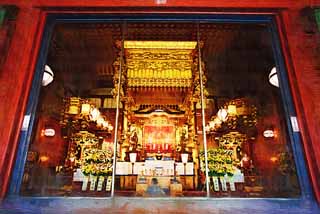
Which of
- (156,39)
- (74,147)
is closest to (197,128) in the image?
(156,39)

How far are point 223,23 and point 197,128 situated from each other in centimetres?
430

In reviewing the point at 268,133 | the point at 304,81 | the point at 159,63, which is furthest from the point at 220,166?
the point at 159,63

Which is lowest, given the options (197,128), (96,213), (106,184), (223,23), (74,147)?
(96,213)

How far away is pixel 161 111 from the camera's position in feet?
32.1

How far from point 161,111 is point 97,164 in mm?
5815

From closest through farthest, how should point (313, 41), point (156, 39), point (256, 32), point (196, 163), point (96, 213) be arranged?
point (96, 213) < point (313, 41) < point (256, 32) < point (156, 39) < point (196, 163)

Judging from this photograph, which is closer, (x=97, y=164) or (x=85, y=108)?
(x=97, y=164)

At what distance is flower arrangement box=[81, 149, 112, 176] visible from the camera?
4.09m

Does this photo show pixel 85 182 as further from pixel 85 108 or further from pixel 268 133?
pixel 268 133

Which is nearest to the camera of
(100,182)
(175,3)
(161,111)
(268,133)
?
(175,3)

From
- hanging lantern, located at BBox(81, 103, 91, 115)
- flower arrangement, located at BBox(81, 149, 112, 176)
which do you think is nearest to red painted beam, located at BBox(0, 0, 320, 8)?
flower arrangement, located at BBox(81, 149, 112, 176)

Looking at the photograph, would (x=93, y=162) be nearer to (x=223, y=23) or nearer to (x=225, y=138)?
(x=223, y=23)

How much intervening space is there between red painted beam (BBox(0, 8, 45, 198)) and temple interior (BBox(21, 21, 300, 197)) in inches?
12.6

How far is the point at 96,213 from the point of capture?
197 centimetres
